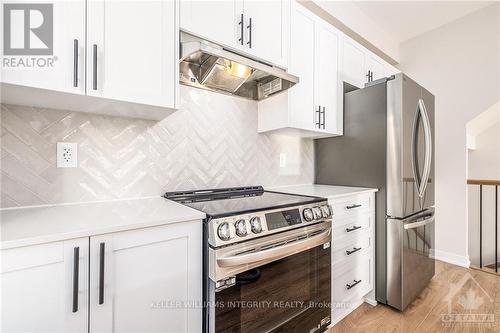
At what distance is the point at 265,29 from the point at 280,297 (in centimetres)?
173

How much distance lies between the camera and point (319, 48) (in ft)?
6.95

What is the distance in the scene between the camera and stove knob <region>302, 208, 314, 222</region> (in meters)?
1.43

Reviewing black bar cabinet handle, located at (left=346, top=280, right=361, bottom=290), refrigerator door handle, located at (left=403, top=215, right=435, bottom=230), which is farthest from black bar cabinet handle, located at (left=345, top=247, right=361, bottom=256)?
refrigerator door handle, located at (left=403, top=215, right=435, bottom=230)

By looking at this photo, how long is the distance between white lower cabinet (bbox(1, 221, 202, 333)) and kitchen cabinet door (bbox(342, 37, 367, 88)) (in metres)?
2.14

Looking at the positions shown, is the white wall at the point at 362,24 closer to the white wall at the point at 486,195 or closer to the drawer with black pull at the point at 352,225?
the white wall at the point at 486,195

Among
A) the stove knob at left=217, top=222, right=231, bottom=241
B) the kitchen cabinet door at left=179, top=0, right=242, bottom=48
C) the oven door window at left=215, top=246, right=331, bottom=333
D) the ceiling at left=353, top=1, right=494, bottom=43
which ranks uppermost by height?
the ceiling at left=353, top=1, right=494, bottom=43

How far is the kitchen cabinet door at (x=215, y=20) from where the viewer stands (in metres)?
1.35

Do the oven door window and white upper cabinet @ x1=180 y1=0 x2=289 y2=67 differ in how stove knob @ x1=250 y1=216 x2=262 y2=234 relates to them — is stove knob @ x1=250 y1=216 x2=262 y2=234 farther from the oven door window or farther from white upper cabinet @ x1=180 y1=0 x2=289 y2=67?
white upper cabinet @ x1=180 y1=0 x2=289 y2=67

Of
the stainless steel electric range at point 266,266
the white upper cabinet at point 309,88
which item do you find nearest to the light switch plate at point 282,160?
the white upper cabinet at point 309,88

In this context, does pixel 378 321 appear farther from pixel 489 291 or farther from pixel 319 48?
pixel 319 48

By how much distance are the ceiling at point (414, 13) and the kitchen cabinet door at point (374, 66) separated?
1.93 feet

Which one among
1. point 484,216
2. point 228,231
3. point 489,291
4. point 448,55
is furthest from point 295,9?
point 484,216

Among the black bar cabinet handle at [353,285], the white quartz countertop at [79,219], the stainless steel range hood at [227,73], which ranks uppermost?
the stainless steel range hood at [227,73]

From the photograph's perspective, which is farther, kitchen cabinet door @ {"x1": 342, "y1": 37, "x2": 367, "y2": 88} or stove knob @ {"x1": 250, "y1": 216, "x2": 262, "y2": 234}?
kitchen cabinet door @ {"x1": 342, "y1": 37, "x2": 367, "y2": 88}
